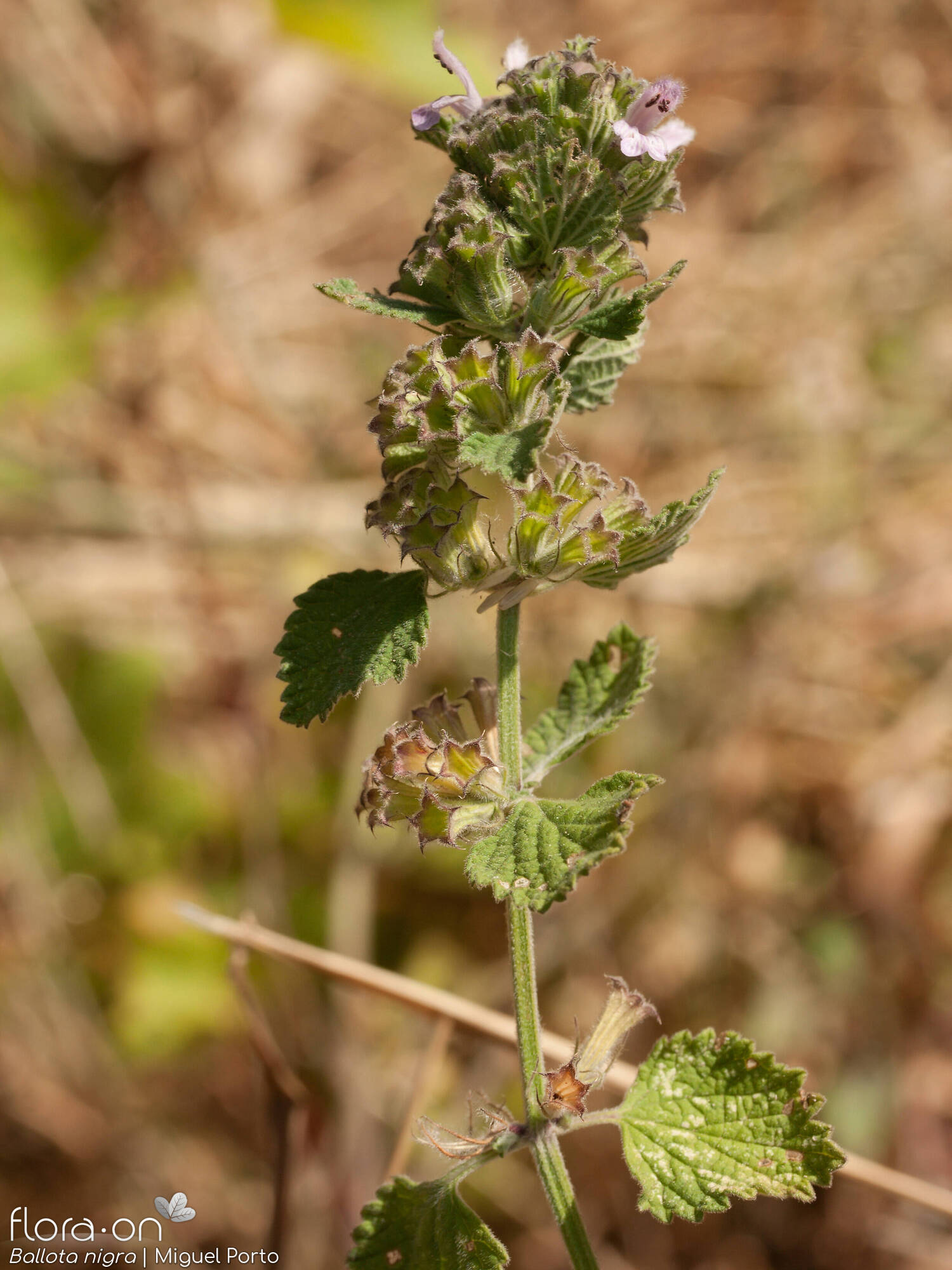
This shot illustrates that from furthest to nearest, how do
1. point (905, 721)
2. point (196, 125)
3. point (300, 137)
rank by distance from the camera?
point (300, 137) < point (196, 125) < point (905, 721)

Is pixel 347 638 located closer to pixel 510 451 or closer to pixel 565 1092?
pixel 510 451

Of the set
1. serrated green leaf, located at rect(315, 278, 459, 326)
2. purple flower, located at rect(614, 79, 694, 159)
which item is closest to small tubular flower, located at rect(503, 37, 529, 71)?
purple flower, located at rect(614, 79, 694, 159)

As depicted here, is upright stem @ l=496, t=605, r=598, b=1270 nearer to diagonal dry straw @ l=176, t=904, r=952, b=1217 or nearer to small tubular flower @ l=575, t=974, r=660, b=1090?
small tubular flower @ l=575, t=974, r=660, b=1090

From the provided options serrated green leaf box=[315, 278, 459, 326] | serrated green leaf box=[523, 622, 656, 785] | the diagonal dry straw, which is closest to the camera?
serrated green leaf box=[315, 278, 459, 326]

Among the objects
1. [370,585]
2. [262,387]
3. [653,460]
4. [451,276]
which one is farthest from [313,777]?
[451,276]

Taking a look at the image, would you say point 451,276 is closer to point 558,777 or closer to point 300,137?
point 558,777

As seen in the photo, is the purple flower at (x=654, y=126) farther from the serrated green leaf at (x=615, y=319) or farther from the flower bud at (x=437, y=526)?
the flower bud at (x=437, y=526)
